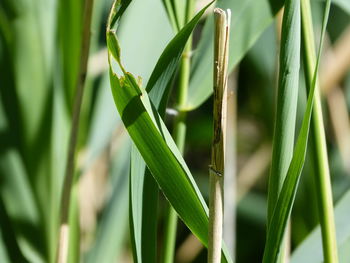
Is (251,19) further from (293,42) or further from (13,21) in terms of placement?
(13,21)

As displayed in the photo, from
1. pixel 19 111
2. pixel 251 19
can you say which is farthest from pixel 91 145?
pixel 251 19

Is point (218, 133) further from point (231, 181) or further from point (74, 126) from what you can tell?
point (231, 181)

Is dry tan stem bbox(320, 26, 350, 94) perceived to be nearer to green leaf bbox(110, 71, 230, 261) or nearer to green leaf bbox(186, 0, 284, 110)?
green leaf bbox(186, 0, 284, 110)

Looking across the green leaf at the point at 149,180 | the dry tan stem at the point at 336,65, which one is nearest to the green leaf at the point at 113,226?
the green leaf at the point at 149,180

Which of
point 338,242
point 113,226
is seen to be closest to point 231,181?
point 113,226

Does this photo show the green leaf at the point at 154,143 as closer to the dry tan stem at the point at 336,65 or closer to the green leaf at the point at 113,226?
the green leaf at the point at 113,226
